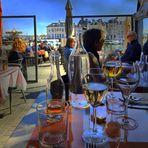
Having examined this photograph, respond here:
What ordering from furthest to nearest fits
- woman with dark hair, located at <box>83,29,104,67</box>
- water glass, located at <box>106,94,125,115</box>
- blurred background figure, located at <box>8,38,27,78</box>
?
blurred background figure, located at <box>8,38,27,78</box> → woman with dark hair, located at <box>83,29,104,67</box> → water glass, located at <box>106,94,125,115</box>

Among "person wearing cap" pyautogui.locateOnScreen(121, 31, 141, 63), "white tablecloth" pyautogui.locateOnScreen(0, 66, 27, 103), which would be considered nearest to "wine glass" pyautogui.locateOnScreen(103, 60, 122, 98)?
"white tablecloth" pyautogui.locateOnScreen(0, 66, 27, 103)

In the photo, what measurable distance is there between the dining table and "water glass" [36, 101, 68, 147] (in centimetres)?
2

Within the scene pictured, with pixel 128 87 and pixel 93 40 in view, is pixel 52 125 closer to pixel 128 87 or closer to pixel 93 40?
pixel 128 87

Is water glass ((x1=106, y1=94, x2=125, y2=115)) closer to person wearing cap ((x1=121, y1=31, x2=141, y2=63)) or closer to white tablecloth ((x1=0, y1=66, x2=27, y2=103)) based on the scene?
white tablecloth ((x1=0, y1=66, x2=27, y2=103))

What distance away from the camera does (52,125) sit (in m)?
0.93

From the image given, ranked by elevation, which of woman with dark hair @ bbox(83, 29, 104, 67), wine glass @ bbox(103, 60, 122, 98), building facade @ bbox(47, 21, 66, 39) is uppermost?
building facade @ bbox(47, 21, 66, 39)

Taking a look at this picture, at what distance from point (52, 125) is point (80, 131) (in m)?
0.09

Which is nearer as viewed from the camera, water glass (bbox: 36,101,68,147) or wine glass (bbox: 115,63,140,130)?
water glass (bbox: 36,101,68,147)

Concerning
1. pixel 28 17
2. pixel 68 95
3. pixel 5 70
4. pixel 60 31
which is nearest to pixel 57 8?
pixel 60 31

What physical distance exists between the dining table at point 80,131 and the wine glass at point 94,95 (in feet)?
0.07

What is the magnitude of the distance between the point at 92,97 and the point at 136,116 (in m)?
0.31

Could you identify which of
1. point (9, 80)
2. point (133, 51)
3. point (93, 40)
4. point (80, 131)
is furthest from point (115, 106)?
point (133, 51)

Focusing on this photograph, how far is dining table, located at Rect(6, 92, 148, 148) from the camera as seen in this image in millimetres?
855

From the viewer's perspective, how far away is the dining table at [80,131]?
2.81 ft
